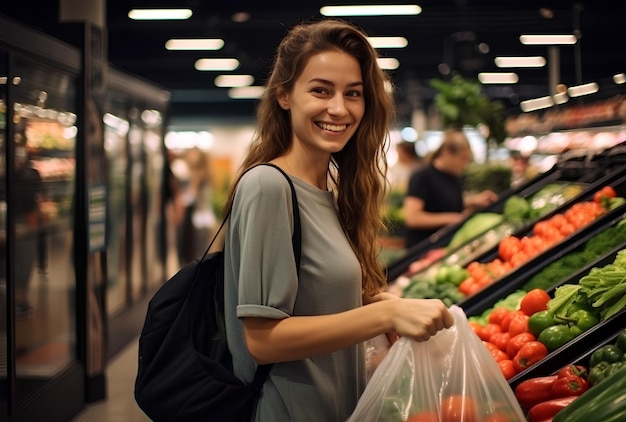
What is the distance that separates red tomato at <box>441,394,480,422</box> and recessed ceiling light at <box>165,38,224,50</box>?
50.2 ft

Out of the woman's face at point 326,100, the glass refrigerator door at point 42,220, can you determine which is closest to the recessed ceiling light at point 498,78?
the glass refrigerator door at point 42,220

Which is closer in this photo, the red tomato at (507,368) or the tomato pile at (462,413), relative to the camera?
the tomato pile at (462,413)

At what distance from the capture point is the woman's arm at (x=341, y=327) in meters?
1.81

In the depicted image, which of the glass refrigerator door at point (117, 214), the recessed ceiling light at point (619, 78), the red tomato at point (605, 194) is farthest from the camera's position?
the glass refrigerator door at point (117, 214)

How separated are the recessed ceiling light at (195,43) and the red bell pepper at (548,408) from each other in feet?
49.0

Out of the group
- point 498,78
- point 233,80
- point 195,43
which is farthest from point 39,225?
point 233,80

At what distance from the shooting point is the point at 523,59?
2006 cm

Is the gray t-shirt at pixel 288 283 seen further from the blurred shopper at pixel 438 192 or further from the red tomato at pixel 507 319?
the blurred shopper at pixel 438 192

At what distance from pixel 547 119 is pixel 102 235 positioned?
20.7ft

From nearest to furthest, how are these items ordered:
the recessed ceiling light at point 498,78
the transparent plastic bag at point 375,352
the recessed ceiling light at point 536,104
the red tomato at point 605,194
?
the transparent plastic bag at point 375,352
the red tomato at point 605,194
the recessed ceiling light at point 536,104
the recessed ceiling light at point 498,78

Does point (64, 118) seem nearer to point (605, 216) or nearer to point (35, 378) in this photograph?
point (35, 378)

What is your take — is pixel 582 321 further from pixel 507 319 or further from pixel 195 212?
pixel 195 212

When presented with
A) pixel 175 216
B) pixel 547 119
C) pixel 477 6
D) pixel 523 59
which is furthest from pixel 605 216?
pixel 523 59

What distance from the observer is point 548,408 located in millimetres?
2471
